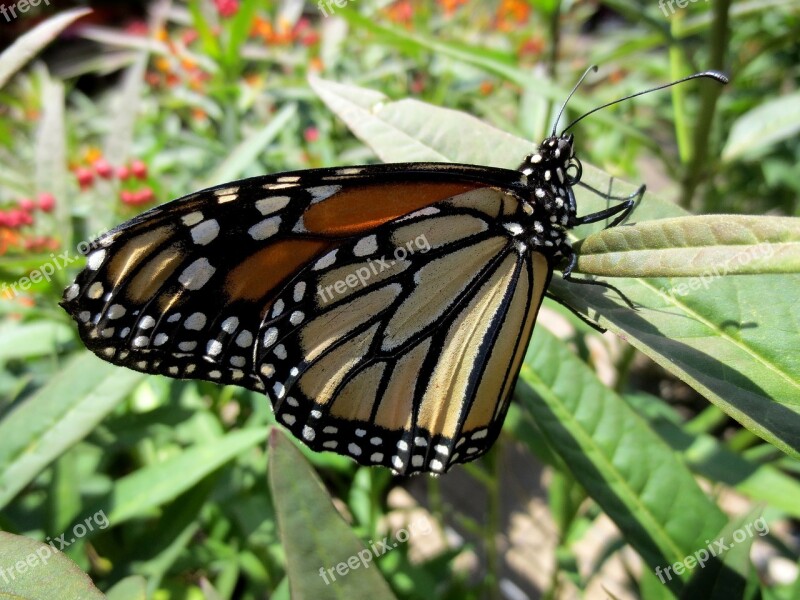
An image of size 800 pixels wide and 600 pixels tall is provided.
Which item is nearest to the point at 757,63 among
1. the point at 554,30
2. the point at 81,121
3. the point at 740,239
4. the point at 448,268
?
the point at 554,30

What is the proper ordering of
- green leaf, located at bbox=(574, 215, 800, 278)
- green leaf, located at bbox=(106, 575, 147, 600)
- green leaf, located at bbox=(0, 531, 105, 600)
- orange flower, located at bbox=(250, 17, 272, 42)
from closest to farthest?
green leaf, located at bbox=(574, 215, 800, 278) → green leaf, located at bbox=(0, 531, 105, 600) → green leaf, located at bbox=(106, 575, 147, 600) → orange flower, located at bbox=(250, 17, 272, 42)

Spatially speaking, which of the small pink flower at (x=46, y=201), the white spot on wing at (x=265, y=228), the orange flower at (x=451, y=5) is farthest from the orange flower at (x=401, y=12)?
the white spot on wing at (x=265, y=228)

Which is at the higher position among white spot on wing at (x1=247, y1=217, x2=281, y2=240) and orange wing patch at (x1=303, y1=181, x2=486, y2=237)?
white spot on wing at (x1=247, y1=217, x2=281, y2=240)

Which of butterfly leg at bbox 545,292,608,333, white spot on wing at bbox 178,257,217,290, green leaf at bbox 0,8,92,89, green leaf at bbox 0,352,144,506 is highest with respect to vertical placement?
green leaf at bbox 0,8,92,89

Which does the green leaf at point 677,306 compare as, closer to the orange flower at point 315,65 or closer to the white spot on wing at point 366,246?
the white spot on wing at point 366,246

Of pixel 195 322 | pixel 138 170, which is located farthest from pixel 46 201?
pixel 195 322

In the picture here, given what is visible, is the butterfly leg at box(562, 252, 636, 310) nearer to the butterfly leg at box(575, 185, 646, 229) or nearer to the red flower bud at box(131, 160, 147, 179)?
the butterfly leg at box(575, 185, 646, 229)

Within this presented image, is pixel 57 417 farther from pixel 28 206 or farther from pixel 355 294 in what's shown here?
pixel 28 206

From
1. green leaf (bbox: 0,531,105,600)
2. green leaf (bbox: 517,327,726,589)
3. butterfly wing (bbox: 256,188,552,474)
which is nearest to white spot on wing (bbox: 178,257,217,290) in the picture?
butterfly wing (bbox: 256,188,552,474)
